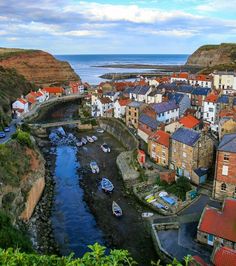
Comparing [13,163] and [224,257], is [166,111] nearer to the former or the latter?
[13,163]

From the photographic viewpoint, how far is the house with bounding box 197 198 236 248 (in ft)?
85.8

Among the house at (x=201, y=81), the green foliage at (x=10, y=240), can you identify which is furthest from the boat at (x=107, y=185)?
the house at (x=201, y=81)

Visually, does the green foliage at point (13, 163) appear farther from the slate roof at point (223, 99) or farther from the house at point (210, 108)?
the slate roof at point (223, 99)

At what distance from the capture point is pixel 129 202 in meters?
36.8

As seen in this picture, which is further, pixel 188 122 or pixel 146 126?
pixel 146 126

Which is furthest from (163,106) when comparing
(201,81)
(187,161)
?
(201,81)

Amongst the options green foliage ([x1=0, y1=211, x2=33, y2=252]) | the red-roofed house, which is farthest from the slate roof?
green foliage ([x1=0, y1=211, x2=33, y2=252])

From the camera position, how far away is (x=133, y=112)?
2394 inches

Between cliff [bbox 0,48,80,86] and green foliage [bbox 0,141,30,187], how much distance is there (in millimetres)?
94905

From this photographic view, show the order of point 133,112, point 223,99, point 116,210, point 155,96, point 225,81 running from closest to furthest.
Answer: point 116,210
point 223,99
point 133,112
point 155,96
point 225,81

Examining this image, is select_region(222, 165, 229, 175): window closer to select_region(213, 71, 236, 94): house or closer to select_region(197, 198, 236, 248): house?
select_region(197, 198, 236, 248): house

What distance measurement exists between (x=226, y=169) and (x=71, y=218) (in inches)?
683

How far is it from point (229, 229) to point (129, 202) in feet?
43.0

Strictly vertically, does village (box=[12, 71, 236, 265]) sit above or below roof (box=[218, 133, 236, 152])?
below
